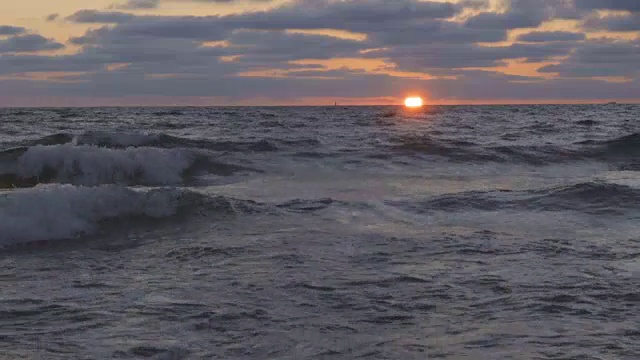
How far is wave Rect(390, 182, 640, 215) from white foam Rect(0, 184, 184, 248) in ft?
14.7

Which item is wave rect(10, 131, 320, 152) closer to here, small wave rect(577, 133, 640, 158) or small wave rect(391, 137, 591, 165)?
small wave rect(391, 137, 591, 165)

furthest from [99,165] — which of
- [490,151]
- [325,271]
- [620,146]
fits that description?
[620,146]

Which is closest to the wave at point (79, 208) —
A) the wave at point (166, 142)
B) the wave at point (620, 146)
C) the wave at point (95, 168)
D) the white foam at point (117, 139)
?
the wave at point (95, 168)

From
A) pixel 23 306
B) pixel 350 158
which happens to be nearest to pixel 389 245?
pixel 23 306

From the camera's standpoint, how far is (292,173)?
19.7 metres

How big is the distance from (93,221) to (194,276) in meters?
3.91

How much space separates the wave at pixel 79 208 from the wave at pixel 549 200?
3.90 m

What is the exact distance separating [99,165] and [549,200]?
12.0 meters

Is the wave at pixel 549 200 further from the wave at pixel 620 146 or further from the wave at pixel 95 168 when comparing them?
the wave at pixel 620 146

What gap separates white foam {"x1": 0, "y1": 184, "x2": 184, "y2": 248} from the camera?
9914 mm

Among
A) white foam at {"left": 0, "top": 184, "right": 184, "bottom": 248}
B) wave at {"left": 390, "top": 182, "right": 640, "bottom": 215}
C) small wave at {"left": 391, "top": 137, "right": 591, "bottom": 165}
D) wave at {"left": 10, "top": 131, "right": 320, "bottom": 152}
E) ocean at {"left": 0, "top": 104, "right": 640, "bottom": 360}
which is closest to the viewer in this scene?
ocean at {"left": 0, "top": 104, "right": 640, "bottom": 360}

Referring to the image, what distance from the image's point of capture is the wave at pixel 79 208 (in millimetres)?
Result: 9930

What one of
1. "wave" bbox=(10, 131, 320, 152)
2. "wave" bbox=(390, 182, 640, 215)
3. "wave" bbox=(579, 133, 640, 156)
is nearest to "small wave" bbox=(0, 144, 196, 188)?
"wave" bbox=(10, 131, 320, 152)

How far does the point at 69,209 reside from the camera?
434 inches
